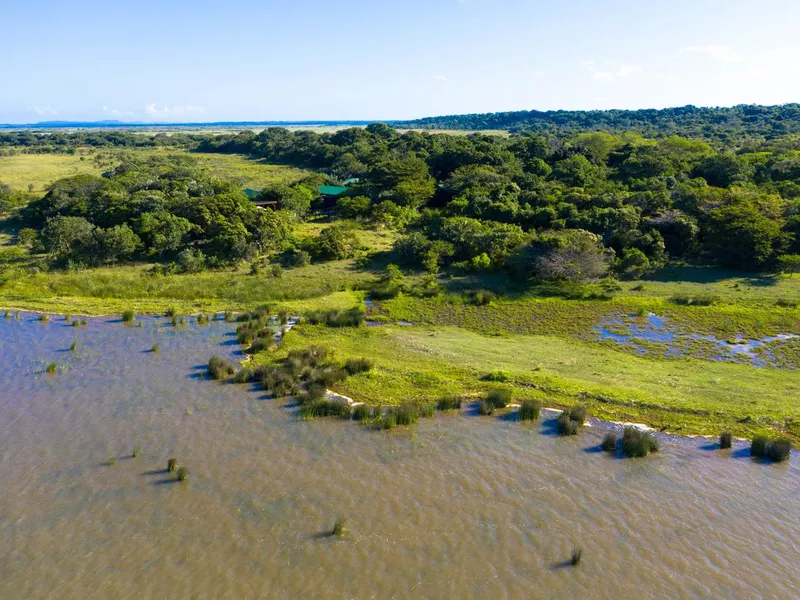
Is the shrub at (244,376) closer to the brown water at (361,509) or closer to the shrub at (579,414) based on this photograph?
the brown water at (361,509)

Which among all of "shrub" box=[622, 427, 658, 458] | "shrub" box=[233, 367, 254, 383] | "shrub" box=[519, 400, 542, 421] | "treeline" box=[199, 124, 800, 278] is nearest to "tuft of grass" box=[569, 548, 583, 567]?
"shrub" box=[622, 427, 658, 458]

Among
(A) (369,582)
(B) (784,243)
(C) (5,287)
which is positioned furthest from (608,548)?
(C) (5,287)

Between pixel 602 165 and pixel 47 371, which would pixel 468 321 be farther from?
pixel 602 165

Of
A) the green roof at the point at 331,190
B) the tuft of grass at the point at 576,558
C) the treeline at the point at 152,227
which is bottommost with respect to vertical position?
the tuft of grass at the point at 576,558

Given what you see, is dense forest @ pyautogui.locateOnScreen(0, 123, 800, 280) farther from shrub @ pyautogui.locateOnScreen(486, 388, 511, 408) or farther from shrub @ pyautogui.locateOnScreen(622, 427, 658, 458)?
shrub @ pyautogui.locateOnScreen(622, 427, 658, 458)

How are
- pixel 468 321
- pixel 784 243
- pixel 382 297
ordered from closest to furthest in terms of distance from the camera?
1. pixel 468 321
2. pixel 382 297
3. pixel 784 243

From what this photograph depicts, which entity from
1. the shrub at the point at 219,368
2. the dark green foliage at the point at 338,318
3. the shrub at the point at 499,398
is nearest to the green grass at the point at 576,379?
the shrub at the point at 499,398
